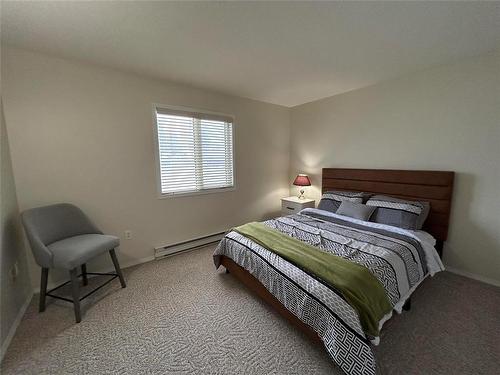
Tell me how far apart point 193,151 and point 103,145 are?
3.53 ft

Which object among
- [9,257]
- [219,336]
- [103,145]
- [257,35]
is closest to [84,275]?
[9,257]

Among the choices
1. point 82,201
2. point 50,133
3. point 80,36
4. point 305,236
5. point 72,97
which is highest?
point 80,36

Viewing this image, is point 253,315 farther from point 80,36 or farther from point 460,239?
point 80,36

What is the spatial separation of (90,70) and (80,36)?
1.84 feet

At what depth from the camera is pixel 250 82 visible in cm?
275

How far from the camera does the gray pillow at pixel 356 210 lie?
255 centimetres

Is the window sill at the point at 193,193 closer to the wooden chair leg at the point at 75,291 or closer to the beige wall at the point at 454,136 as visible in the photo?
the wooden chair leg at the point at 75,291

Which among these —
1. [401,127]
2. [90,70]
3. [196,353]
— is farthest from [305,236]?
[90,70]

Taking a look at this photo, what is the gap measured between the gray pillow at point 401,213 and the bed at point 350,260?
102 mm

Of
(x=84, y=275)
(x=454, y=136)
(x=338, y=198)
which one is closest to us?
(x=84, y=275)

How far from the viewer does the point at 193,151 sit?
300cm

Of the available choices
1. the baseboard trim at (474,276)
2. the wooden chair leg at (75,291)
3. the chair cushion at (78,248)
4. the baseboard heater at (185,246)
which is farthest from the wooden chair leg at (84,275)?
the baseboard trim at (474,276)

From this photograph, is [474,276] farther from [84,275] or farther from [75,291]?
[84,275]

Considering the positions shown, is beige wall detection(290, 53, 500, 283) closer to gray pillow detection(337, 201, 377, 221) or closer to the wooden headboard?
the wooden headboard
